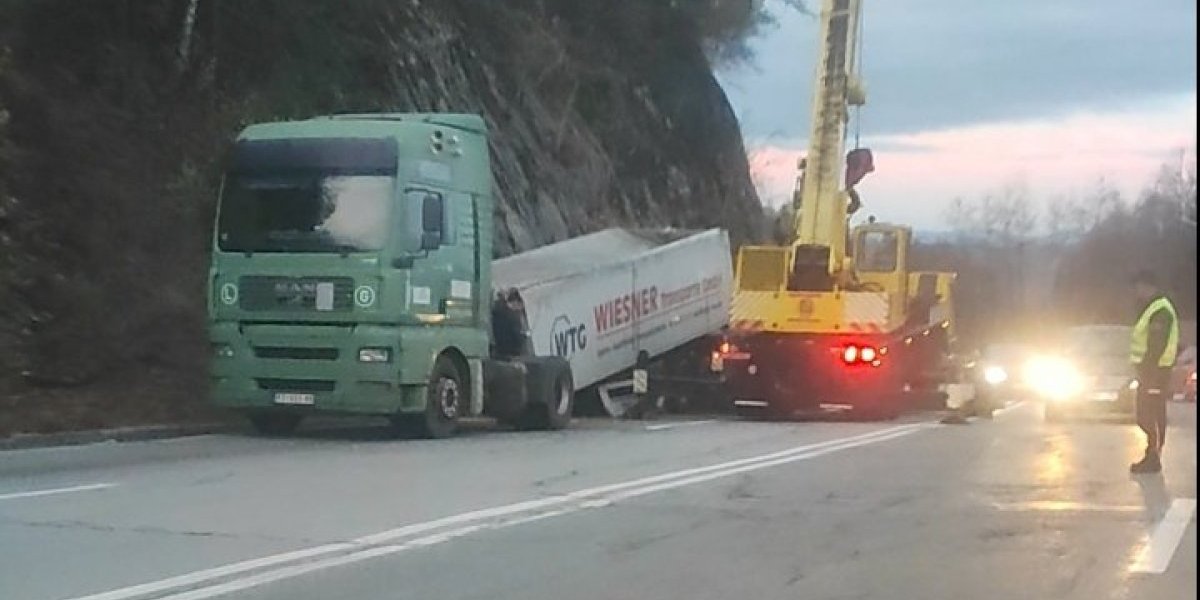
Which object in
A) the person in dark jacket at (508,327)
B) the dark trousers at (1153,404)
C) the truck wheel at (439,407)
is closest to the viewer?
the dark trousers at (1153,404)

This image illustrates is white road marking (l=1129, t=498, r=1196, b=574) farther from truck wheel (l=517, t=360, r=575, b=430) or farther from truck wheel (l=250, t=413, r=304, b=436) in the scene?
truck wheel (l=250, t=413, r=304, b=436)

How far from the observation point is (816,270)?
1078 inches

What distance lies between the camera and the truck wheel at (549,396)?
2336 centimetres

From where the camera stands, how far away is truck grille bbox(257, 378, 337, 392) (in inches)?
800

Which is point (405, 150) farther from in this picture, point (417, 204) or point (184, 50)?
point (184, 50)

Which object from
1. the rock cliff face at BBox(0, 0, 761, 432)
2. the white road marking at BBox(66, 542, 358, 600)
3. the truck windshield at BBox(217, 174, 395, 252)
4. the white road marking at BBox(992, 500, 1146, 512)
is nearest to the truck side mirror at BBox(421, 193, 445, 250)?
the truck windshield at BBox(217, 174, 395, 252)

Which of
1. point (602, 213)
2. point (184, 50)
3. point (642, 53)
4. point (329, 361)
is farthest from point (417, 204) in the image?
point (642, 53)

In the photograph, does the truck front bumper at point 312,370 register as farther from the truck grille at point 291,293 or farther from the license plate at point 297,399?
the truck grille at point 291,293

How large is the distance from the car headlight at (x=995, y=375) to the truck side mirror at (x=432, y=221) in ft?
40.3

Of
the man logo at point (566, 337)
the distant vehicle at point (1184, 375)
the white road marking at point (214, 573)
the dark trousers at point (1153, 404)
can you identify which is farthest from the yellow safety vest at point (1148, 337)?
the distant vehicle at point (1184, 375)

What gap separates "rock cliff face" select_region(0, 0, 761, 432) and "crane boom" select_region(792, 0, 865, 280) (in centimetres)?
690

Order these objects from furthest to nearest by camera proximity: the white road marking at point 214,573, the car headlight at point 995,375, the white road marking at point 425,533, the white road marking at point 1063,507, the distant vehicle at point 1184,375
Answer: the distant vehicle at point 1184,375 → the car headlight at point 995,375 → the white road marking at point 1063,507 → the white road marking at point 425,533 → the white road marking at point 214,573

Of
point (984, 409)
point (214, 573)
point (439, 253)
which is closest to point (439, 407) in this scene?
point (439, 253)

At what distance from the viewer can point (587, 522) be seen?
496 inches
